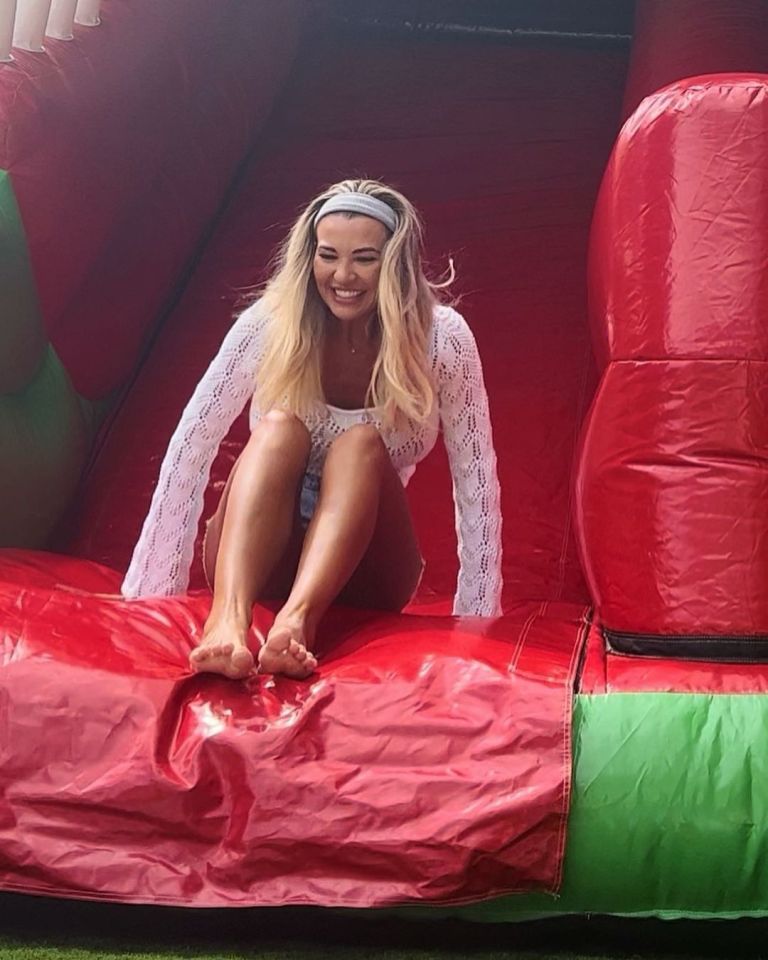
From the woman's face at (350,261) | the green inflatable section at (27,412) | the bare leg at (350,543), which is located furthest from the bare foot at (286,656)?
the green inflatable section at (27,412)

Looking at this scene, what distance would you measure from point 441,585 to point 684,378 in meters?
0.51

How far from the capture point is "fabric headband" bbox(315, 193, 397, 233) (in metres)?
1.48

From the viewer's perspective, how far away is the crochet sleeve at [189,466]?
4.99ft

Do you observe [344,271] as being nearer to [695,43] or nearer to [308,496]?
[308,496]

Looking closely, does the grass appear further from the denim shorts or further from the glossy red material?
the denim shorts

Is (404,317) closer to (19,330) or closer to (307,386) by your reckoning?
(307,386)

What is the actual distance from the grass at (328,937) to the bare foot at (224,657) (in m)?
0.21

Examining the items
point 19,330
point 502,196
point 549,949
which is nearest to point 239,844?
point 549,949

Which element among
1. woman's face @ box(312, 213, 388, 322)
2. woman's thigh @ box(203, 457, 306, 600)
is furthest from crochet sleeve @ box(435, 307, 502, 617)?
woman's thigh @ box(203, 457, 306, 600)

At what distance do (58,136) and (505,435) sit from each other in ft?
2.45

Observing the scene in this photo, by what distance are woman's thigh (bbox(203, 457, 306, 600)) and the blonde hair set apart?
11 centimetres

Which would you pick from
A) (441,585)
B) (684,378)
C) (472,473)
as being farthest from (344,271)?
(441,585)

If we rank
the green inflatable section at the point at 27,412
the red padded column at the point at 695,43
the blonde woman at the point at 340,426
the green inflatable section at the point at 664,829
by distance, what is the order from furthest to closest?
the red padded column at the point at 695,43, the green inflatable section at the point at 27,412, the blonde woman at the point at 340,426, the green inflatable section at the point at 664,829

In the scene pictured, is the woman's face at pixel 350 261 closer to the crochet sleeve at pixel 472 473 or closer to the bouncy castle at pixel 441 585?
the crochet sleeve at pixel 472 473
